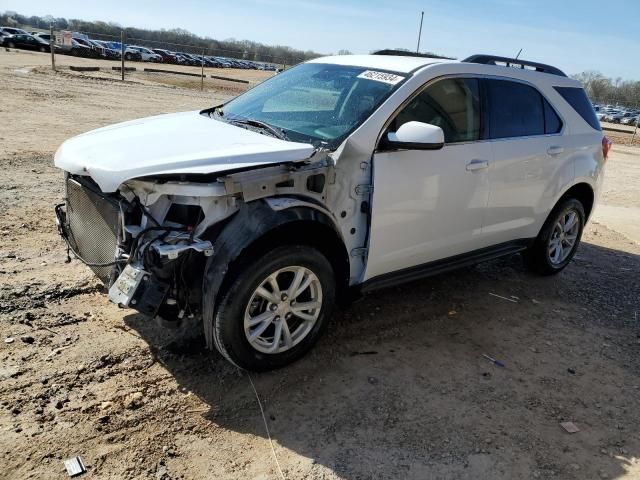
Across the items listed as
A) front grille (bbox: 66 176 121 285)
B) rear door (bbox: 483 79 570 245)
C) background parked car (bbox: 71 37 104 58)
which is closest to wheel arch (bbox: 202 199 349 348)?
front grille (bbox: 66 176 121 285)

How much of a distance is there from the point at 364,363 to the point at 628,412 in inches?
69.0

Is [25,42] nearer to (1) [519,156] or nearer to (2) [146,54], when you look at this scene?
(2) [146,54]

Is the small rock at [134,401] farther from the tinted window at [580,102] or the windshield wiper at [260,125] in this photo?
the tinted window at [580,102]

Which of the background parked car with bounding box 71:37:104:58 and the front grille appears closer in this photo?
the front grille

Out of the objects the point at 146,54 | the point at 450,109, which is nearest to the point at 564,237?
the point at 450,109

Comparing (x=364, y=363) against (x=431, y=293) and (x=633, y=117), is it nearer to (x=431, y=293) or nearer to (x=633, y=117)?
(x=431, y=293)

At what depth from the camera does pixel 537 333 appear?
15.1 feet

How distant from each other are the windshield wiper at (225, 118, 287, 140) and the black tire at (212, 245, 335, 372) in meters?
0.88

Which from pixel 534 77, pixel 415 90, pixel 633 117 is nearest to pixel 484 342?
pixel 415 90

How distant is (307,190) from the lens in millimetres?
3502

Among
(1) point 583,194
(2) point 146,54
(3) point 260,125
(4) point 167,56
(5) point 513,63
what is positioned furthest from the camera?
(4) point 167,56

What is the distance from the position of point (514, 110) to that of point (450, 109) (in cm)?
86

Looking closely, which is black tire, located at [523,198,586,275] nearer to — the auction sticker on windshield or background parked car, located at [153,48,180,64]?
the auction sticker on windshield

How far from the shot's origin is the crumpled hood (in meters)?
3.08
